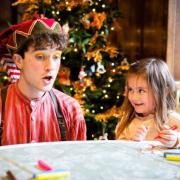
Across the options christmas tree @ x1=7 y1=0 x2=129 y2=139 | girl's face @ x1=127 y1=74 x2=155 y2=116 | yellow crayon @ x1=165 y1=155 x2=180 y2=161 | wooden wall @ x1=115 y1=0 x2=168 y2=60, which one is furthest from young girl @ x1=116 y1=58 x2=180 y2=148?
wooden wall @ x1=115 y1=0 x2=168 y2=60

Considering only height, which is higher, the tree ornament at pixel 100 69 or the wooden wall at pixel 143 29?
the wooden wall at pixel 143 29

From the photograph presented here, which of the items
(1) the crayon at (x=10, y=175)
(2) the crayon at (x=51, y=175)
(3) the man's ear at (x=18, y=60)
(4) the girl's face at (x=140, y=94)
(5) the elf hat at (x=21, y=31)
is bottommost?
(1) the crayon at (x=10, y=175)

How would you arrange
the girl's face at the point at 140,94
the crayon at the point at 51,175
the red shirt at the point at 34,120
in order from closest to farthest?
the crayon at the point at 51,175, the red shirt at the point at 34,120, the girl's face at the point at 140,94

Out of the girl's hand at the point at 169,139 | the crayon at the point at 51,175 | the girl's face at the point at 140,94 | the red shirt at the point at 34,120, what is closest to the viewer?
the crayon at the point at 51,175

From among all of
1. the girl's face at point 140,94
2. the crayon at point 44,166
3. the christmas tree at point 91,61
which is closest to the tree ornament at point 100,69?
the christmas tree at point 91,61

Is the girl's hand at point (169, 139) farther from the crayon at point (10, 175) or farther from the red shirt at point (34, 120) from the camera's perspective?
the crayon at point (10, 175)

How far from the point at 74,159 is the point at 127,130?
909mm

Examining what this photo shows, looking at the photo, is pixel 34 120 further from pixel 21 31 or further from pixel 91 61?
pixel 91 61

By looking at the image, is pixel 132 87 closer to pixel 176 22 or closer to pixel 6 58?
pixel 6 58

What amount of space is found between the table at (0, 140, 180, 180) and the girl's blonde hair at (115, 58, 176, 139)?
1.84 feet

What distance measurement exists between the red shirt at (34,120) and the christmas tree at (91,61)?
1559 millimetres

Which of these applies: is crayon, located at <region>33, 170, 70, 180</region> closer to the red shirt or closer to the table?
the table

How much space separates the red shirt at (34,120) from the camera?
5.44ft

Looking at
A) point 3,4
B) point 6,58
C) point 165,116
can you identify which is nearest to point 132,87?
point 165,116
